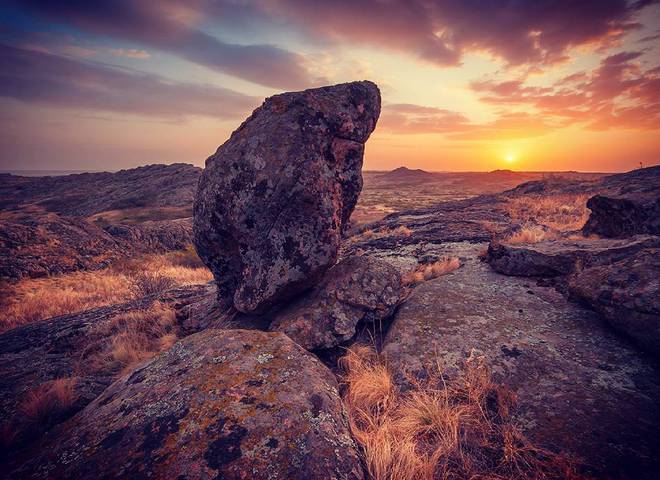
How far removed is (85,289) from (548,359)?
16.9m

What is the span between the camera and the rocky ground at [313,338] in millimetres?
2652

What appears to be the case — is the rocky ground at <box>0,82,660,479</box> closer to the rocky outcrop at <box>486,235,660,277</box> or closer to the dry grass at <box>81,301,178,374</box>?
the rocky outcrop at <box>486,235,660,277</box>

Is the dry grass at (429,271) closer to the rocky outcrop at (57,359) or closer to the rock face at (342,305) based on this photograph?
the rock face at (342,305)

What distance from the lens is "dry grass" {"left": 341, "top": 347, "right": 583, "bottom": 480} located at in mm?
2793

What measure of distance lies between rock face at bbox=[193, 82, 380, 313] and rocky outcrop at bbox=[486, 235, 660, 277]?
4071 millimetres

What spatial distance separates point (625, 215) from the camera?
7871 mm

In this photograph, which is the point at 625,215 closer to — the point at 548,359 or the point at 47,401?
the point at 548,359

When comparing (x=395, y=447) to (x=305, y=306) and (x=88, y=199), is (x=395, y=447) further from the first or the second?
(x=88, y=199)

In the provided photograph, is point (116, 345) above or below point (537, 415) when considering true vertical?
below

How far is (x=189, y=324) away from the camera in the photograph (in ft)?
22.0

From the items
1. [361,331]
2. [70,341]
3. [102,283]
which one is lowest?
[102,283]

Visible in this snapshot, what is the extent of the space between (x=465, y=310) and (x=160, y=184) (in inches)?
1971

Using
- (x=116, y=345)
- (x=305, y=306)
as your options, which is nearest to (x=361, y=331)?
(x=305, y=306)

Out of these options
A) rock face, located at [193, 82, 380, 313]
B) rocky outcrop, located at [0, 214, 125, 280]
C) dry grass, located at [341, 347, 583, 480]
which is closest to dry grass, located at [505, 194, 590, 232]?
rock face, located at [193, 82, 380, 313]
